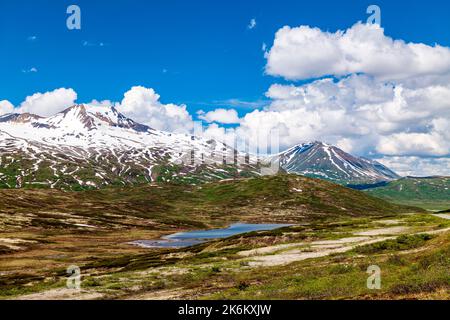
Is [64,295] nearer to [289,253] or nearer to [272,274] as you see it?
[272,274]

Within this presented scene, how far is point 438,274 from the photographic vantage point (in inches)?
1446

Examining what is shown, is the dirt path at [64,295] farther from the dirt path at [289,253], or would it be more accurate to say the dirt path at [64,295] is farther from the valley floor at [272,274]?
the dirt path at [289,253]

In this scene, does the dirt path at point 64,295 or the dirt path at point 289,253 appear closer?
the dirt path at point 64,295

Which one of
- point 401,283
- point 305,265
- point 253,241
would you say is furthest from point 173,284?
point 253,241

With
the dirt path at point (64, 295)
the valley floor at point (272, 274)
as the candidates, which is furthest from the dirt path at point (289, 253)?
the dirt path at point (64, 295)

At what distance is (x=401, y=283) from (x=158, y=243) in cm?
13567

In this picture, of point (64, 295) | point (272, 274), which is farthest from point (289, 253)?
point (64, 295)

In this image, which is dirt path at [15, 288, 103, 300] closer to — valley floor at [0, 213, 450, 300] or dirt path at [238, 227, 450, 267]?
valley floor at [0, 213, 450, 300]

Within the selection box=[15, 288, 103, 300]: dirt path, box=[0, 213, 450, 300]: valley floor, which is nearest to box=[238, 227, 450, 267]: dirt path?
box=[0, 213, 450, 300]: valley floor

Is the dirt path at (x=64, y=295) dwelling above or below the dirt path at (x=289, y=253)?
below
